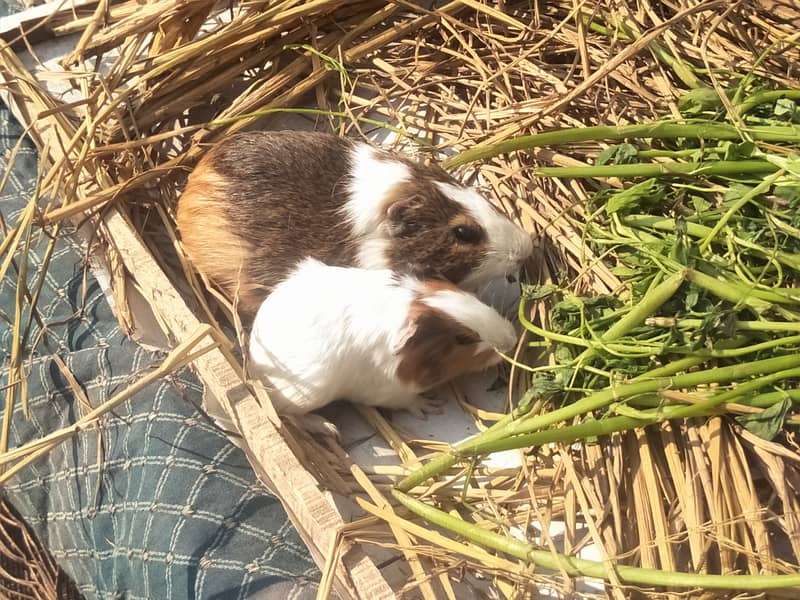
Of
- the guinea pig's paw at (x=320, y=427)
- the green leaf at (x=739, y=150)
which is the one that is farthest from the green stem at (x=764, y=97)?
the guinea pig's paw at (x=320, y=427)

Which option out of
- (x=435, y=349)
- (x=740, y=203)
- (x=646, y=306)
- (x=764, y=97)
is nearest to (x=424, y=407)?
(x=435, y=349)

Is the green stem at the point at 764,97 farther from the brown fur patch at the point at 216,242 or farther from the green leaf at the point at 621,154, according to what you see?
the brown fur patch at the point at 216,242

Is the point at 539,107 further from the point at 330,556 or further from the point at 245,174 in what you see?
the point at 330,556

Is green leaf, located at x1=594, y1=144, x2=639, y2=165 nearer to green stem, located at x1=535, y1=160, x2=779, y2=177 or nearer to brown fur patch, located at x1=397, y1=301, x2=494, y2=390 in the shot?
green stem, located at x1=535, y1=160, x2=779, y2=177

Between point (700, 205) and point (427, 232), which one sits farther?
point (427, 232)

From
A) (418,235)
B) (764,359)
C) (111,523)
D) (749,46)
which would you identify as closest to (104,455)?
(111,523)

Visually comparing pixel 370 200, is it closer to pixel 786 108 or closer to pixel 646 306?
pixel 646 306
